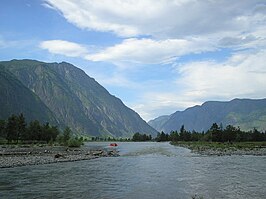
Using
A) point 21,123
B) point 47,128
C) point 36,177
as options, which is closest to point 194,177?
point 36,177

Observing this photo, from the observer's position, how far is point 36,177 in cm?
3816

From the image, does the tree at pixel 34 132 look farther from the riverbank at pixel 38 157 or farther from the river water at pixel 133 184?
the river water at pixel 133 184

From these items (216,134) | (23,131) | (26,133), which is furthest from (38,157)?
(216,134)

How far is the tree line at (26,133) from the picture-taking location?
132 meters

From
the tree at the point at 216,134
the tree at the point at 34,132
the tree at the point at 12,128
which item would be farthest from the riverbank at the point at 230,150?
the tree at the point at 34,132

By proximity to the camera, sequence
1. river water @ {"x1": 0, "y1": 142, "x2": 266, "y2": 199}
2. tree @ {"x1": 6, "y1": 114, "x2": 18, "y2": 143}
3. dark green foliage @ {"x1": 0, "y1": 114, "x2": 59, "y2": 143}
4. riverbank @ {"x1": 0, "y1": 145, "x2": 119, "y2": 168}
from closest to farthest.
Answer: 1. river water @ {"x1": 0, "y1": 142, "x2": 266, "y2": 199}
2. riverbank @ {"x1": 0, "y1": 145, "x2": 119, "y2": 168}
3. tree @ {"x1": 6, "y1": 114, "x2": 18, "y2": 143}
4. dark green foliage @ {"x1": 0, "y1": 114, "x2": 59, "y2": 143}

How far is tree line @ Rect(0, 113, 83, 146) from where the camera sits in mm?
132500

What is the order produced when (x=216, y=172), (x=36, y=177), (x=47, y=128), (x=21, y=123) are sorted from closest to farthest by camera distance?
(x=36, y=177)
(x=216, y=172)
(x=21, y=123)
(x=47, y=128)

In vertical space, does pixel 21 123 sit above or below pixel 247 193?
above

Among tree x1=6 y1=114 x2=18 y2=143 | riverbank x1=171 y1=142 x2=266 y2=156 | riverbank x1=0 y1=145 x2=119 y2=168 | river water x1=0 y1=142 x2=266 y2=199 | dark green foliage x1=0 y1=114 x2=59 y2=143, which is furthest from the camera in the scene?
dark green foliage x1=0 y1=114 x2=59 y2=143

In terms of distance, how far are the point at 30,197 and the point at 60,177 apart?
11.9 meters

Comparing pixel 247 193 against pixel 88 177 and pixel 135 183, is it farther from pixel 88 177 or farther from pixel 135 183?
pixel 88 177

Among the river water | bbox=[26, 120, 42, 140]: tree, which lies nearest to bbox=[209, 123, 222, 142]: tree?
bbox=[26, 120, 42, 140]: tree

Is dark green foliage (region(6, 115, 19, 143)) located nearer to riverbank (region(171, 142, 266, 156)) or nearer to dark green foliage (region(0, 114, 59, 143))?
dark green foliage (region(0, 114, 59, 143))
